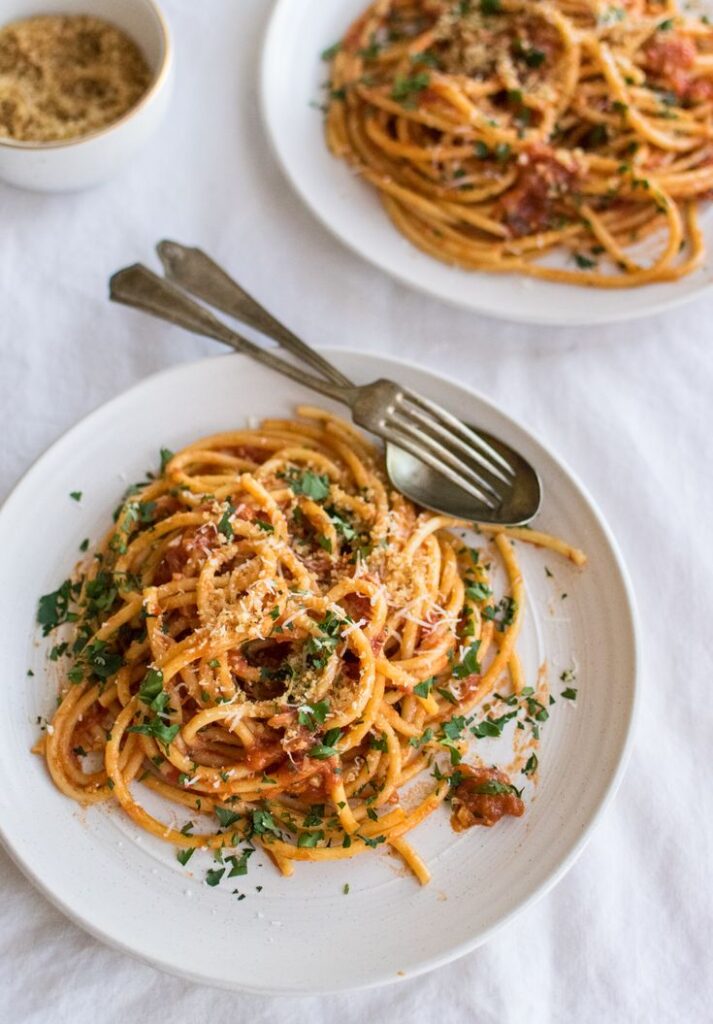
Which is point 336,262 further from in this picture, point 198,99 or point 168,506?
point 168,506

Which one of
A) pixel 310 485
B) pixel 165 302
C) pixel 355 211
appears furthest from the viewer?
pixel 355 211

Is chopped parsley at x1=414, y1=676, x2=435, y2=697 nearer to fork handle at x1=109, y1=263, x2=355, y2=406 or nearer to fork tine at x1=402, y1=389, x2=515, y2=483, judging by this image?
fork tine at x1=402, y1=389, x2=515, y2=483

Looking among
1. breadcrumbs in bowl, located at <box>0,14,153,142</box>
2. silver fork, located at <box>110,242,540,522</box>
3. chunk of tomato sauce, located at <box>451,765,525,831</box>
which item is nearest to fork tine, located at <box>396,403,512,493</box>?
silver fork, located at <box>110,242,540,522</box>

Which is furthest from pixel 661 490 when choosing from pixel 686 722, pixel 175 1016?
pixel 175 1016

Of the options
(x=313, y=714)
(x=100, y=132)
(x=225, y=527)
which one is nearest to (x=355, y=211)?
(x=100, y=132)

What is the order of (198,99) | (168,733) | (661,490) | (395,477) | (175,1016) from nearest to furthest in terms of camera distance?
(168,733) → (175,1016) → (395,477) → (661,490) → (198,99)

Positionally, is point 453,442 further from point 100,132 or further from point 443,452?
point 100,132
